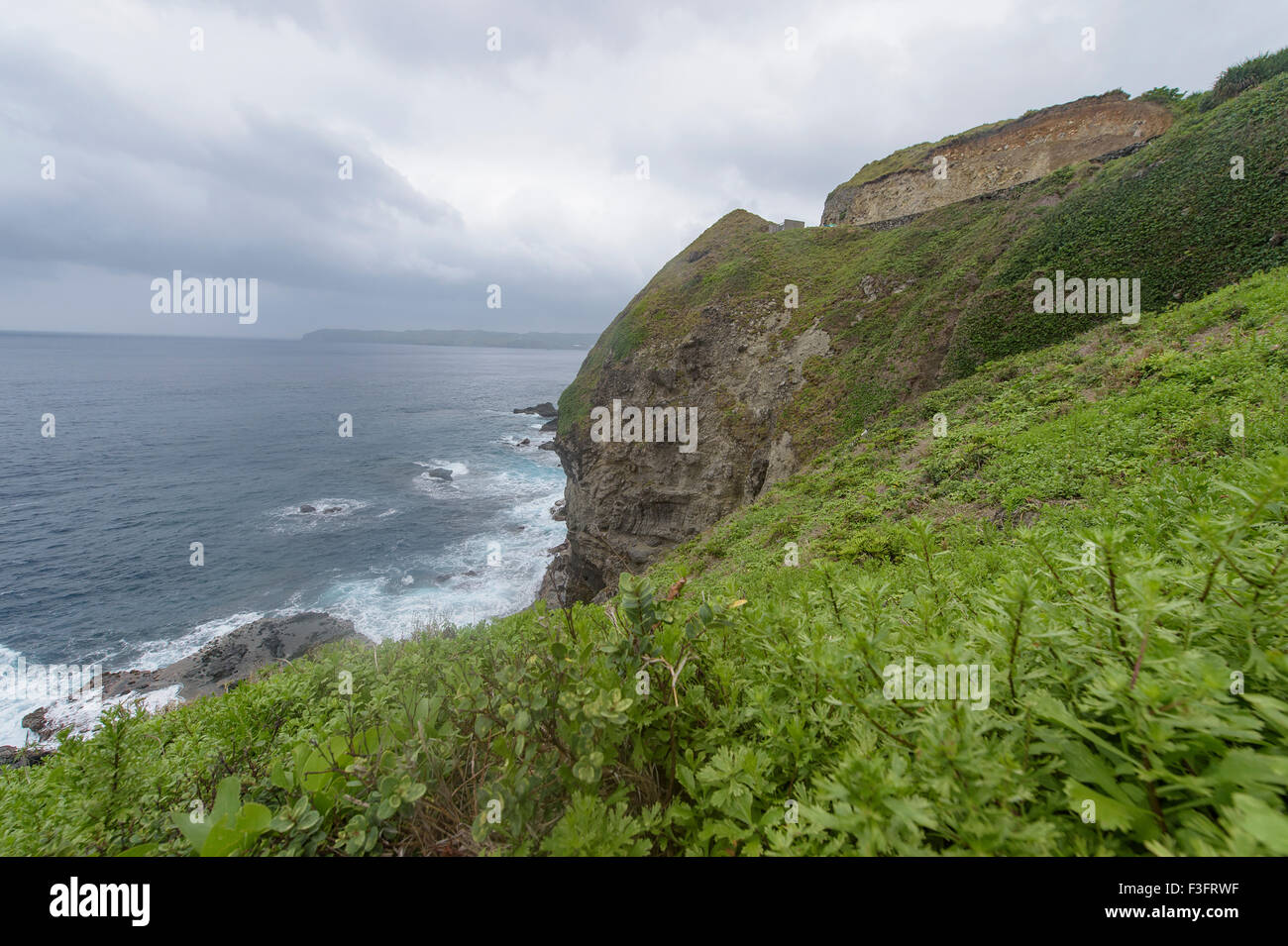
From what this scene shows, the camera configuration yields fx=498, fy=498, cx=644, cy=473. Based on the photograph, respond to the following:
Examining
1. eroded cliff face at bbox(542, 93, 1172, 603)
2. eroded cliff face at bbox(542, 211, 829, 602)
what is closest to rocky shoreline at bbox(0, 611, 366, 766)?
eroded cliff face at bbox(542, 93, 1172, 603)

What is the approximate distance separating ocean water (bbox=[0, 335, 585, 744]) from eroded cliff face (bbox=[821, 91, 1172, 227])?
38.7m

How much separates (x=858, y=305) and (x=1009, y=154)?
18992mm

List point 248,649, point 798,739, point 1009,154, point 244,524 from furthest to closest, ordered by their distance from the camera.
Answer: point 244,524, point 1009,154, point 248,649, point 798,739

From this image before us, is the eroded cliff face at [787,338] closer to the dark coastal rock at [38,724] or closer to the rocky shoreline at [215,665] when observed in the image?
the rocky shoreline at [215,665]

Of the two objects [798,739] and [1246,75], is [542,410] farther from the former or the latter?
→ [798,739]

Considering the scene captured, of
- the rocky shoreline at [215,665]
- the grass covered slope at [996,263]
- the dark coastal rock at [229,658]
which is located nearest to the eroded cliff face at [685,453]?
the grass covered slope at [996,263]

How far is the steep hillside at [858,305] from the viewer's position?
16031 mm

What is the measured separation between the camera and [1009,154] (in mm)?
33406

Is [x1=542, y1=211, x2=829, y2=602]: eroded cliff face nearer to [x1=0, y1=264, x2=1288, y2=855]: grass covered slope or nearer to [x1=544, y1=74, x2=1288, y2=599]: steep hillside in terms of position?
[x1=544, y1=74, x2=1288, y2=599]: steep hillside

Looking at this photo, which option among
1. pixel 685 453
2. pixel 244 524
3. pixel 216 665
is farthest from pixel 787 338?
pixel 244 524

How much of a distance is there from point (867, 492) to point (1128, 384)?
19.3ft

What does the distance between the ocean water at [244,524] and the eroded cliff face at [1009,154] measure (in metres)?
38.7

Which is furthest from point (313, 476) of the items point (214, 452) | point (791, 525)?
point (791, 525)
